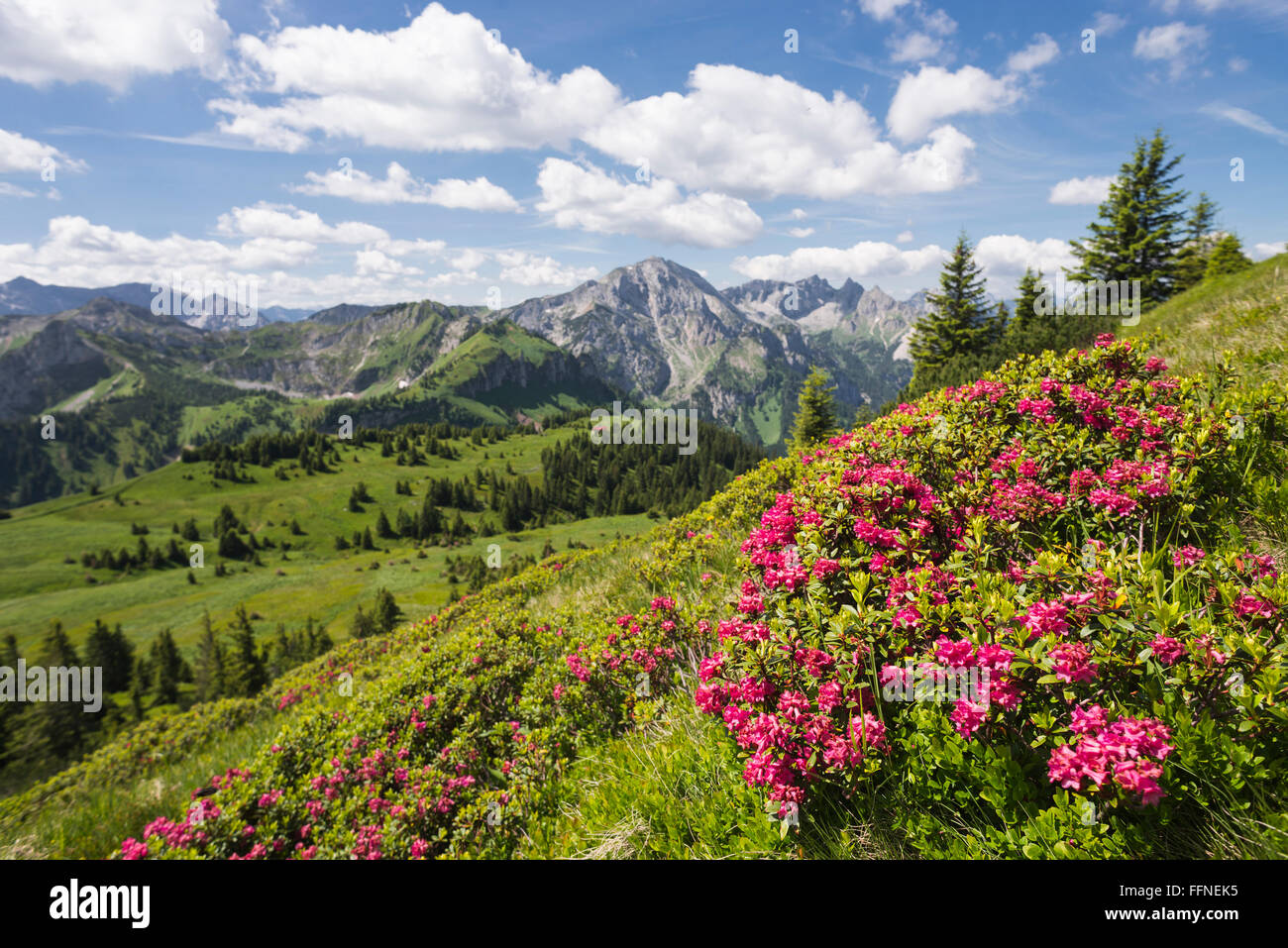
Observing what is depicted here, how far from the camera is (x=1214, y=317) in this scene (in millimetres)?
10375

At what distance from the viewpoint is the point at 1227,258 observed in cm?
3841

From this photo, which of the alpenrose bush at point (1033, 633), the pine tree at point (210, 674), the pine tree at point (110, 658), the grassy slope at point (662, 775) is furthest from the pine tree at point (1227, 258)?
the pine tree at point (110, 658)

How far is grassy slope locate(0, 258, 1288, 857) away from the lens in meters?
3.39

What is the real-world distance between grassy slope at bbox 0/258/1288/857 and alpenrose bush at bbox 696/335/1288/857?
333 mm

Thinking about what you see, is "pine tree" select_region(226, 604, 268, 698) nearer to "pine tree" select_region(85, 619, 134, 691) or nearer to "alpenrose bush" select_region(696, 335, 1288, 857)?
"pine tree" select_region(85, 619, 134, 691)

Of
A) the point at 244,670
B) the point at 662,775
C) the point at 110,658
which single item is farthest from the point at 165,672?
the point at 662,775

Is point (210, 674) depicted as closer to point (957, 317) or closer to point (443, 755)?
point (443, 755)

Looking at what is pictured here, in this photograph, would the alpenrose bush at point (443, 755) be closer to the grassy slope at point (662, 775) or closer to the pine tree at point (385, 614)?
the grassy slope at point (662, 775)

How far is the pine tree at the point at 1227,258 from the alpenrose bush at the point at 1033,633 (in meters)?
45.8

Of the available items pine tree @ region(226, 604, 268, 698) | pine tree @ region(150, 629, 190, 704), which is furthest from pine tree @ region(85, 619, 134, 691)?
pine tree @ region(226, 604, 268, 698)
